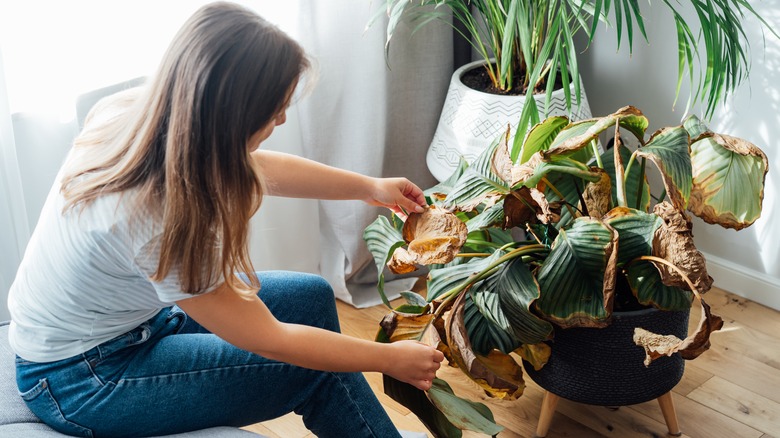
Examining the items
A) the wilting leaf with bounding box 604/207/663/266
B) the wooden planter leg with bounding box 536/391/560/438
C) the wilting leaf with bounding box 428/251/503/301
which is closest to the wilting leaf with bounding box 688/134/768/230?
the wilting leaf with bounding box 604/207/663/266

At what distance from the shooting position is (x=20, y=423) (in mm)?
1094

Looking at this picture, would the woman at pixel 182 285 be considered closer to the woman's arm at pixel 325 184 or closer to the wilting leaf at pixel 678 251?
the woman's arm at pixel 325 184

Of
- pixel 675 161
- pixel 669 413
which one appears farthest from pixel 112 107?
pixel 669 413

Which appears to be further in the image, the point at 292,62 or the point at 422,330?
the point at 422,330

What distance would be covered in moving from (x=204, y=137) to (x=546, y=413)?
0.90 metres

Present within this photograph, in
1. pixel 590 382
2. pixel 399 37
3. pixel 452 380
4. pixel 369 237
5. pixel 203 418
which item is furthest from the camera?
pixel 399 37

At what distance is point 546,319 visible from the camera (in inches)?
51.8

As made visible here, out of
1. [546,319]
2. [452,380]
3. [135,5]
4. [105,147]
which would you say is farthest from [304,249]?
[105,147]

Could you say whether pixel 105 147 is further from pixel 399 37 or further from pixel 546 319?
pixel 399 37

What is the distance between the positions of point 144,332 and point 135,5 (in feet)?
2.35

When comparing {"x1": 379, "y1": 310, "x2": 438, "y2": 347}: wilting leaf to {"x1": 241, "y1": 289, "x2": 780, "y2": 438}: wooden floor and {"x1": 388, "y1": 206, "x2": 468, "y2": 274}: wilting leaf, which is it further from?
{"x1": 241, "y1": 289, "x2": 780, "y2": 438}: wooden floor

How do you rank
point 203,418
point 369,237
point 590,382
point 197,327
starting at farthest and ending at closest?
point 369,237 < point 590,382 < point 197,327 < point 203,418

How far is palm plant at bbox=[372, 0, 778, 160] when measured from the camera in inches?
57.1

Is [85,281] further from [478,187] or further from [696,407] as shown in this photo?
[696,407]
